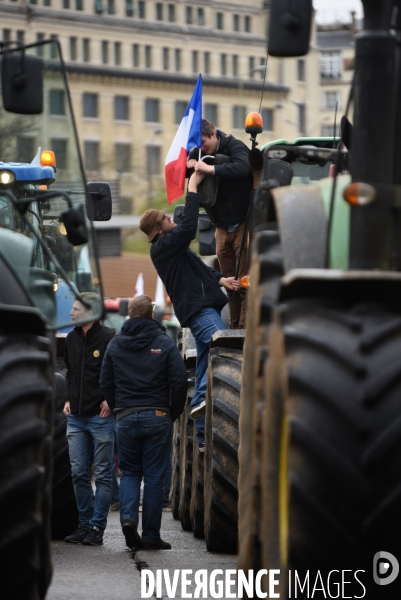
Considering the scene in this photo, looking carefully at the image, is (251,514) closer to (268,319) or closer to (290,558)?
(268,319)

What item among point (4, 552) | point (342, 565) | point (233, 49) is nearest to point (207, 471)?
point (4, 552)

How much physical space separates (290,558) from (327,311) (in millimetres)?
885

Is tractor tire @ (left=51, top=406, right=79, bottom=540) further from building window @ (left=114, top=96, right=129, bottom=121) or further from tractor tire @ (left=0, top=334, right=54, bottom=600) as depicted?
building window @ (left=114, top=96, right=129, bottom=121)

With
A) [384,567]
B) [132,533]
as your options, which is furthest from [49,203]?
[132,533]

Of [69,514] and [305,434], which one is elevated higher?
[305,434]

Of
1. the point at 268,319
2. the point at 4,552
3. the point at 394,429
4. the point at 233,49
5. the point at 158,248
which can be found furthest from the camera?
the point at 233,49

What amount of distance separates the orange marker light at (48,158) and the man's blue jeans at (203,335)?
4.16 m

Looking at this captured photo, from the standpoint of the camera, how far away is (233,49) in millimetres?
112500

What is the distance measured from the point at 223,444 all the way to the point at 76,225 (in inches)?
128

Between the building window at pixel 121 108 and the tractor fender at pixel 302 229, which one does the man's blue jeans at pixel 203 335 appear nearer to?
the tractor fender at pixel 302 229

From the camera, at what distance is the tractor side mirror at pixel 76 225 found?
7.75m

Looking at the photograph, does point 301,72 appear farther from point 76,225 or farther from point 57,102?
point 76,225

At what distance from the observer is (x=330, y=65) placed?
128500mm

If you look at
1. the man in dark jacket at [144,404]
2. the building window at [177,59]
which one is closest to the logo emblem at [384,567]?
the man in dark jacket at [144,404]
